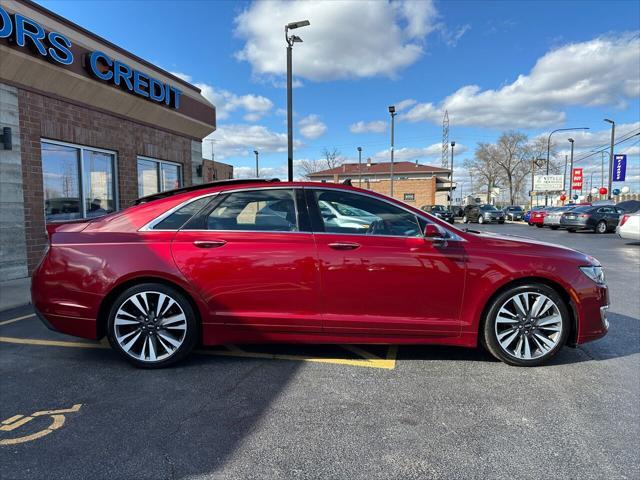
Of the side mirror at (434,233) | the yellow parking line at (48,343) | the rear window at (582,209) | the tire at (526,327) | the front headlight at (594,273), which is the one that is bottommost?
the yellow parking line at (48,343)

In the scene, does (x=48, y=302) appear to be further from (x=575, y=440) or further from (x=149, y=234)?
(x=575, y=440)

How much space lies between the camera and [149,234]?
3691mm

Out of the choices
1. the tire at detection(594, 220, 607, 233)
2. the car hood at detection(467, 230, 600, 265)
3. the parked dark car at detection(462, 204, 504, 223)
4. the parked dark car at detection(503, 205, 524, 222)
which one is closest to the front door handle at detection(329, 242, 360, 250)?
the car hood at detection(467, 230, 600, 265)

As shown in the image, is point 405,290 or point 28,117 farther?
point 28,117

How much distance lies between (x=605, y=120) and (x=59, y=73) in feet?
114

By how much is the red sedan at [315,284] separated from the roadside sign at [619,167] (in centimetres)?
3591

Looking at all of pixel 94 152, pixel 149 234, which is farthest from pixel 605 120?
pixel 149 234

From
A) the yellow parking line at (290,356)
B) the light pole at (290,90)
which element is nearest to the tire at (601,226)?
the light pole at (290,90)

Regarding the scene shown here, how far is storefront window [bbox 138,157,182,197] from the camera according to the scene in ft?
36.7

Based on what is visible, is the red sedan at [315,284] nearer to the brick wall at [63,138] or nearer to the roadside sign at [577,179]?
the brick wall at [63,138]

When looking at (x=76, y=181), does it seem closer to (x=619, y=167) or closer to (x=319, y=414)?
(x=319, y=414)

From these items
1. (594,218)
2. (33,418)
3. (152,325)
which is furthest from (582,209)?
(33,418)

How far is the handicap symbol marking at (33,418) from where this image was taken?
102 inches

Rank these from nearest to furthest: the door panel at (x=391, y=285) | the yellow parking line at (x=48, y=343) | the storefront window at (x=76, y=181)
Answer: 1. the door panel at (x=391, y=285)
2. the yellow parking line at (x=48, y=343)
3. the storefront window at (x=76, y=181)
